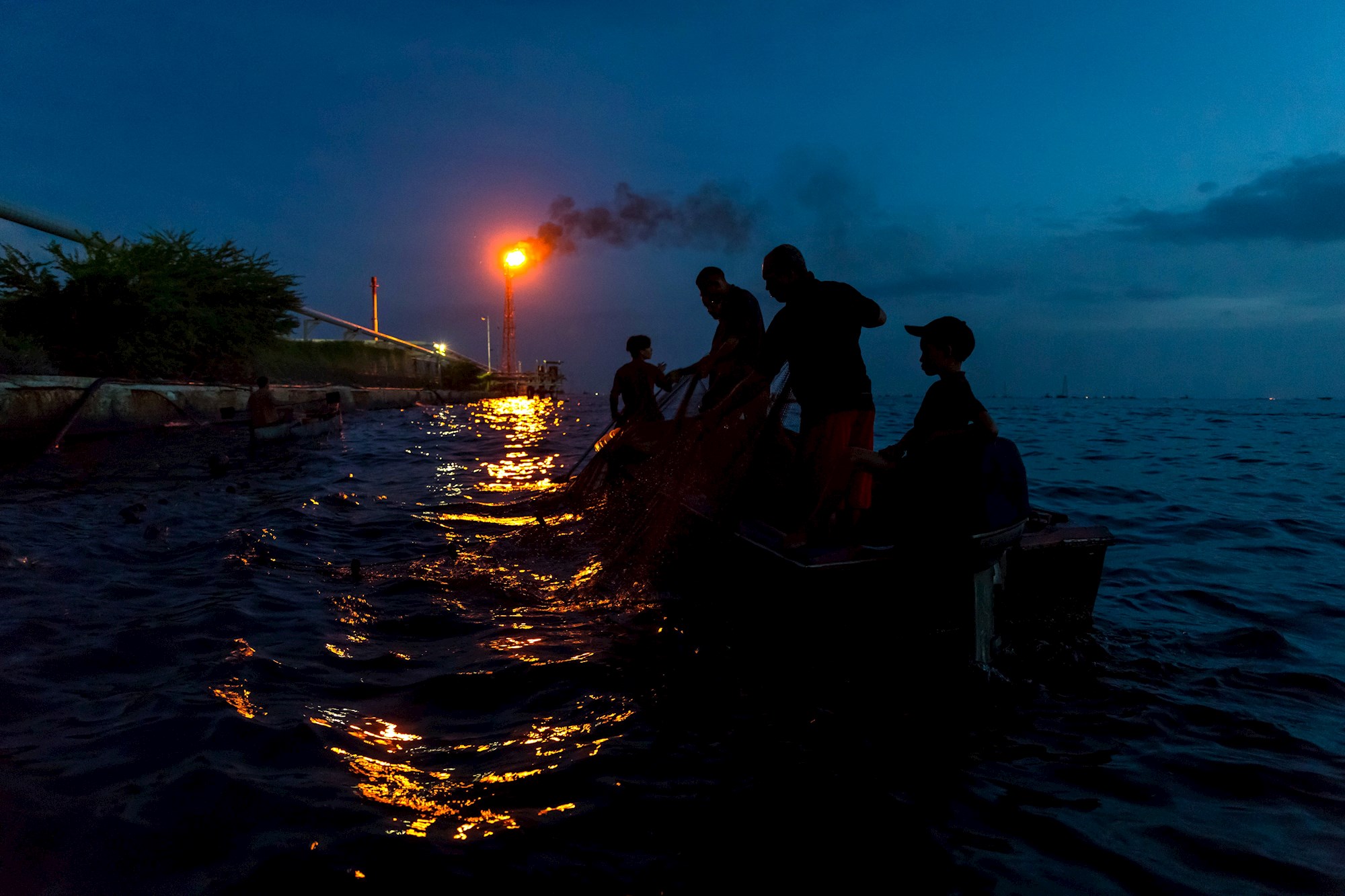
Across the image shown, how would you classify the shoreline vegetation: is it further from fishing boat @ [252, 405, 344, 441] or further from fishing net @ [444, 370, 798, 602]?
fishing net @ [444, 370, 798, 602]

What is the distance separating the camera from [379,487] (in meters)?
11.9

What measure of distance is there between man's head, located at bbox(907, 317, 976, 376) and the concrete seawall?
17.8m

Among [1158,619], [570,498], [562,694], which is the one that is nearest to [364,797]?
[562,694]

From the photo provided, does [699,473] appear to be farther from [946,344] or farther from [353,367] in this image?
[353,367]

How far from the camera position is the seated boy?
3.95m

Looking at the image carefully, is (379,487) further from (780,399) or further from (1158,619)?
(1158,619)

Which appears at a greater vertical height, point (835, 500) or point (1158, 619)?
point (835, 500)

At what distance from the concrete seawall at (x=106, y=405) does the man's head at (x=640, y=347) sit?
12699mm

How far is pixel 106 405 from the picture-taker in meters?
17.2

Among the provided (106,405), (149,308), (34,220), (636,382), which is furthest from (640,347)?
(34,220)

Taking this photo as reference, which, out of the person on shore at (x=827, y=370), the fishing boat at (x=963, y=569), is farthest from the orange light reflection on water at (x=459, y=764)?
the person on shore at (x=827, y=370)

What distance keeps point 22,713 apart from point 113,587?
8.33ft

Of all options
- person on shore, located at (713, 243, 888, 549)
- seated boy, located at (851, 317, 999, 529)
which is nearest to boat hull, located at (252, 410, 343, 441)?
person on shore, located at (713, 243, 888, 549)

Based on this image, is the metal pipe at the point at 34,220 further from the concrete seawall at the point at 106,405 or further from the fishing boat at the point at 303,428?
the fishing boat at the point at 303,428
